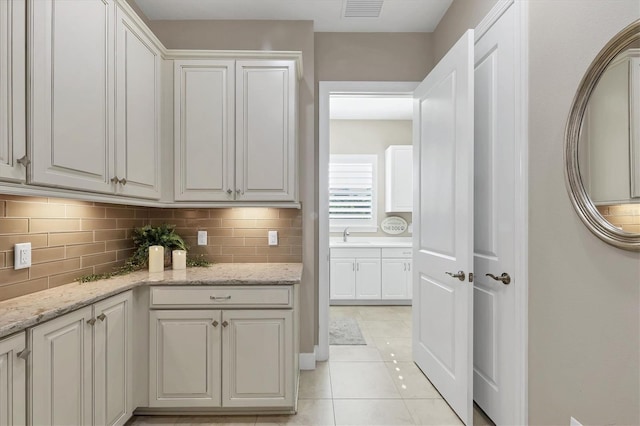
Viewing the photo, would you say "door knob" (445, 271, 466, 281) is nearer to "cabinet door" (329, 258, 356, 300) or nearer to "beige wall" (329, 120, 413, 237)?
"cabinet door" (329, 258, 356, 300)

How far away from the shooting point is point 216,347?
6.72ft

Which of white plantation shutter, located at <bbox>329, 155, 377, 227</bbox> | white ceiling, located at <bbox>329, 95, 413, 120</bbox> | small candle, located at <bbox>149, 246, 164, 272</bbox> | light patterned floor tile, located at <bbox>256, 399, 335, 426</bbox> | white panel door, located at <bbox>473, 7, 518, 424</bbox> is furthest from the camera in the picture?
white plantation shutter, located at <bbox>329, 155, 377, 227</bbox>

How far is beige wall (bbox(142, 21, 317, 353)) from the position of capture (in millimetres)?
2779

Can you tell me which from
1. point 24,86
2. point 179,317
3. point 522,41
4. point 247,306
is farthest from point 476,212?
point 24,86

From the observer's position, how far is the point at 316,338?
2936 millimetres

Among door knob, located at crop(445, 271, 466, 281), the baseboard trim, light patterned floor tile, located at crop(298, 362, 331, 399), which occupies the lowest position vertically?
light patterned floor tile, located at crop(298, 362, 331, 399)

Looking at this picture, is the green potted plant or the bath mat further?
the bath mat

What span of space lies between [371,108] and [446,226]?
286 centimetres

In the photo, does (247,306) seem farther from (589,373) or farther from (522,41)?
(522,41)

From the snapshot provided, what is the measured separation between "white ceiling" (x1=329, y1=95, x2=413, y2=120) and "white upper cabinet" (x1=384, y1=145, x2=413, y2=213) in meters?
0.48

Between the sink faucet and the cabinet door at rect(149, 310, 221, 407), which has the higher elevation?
the sink faucet

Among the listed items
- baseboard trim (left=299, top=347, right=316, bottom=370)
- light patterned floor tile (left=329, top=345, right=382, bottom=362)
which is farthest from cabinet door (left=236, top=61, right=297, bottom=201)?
light patterned floor tile (left=329, top=345, right=382, bottom=362)

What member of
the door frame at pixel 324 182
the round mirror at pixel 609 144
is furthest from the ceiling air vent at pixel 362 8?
the round mirror at pixel 609 144

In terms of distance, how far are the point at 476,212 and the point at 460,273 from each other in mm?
445
